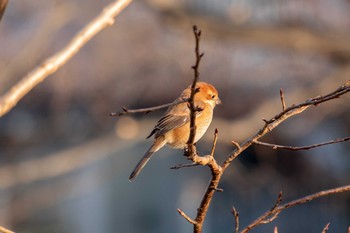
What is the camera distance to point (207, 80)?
7859 millimetres

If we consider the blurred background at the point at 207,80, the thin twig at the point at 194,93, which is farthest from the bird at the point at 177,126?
the blurred background at the point at 207,80

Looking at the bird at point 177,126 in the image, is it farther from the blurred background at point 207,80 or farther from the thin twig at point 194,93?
the blurred background at point 207,80

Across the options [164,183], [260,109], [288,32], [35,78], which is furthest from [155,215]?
Answer: [35,78]

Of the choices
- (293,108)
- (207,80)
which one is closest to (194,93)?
(293,108)

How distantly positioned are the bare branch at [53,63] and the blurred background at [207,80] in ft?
17.2

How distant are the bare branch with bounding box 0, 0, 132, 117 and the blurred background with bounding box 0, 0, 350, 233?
5.25 m

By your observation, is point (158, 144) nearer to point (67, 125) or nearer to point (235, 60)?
point (235, 60)

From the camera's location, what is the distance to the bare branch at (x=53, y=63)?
125 centimetres

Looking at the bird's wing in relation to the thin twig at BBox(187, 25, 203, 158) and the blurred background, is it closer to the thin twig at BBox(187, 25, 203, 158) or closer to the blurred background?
the thin twig at BBox(187, 25, 203, 158)

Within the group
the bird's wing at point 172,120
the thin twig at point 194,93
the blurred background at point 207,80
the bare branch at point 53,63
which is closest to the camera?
the bare branch at point 53,63

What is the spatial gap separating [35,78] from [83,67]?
7572mm

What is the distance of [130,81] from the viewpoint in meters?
8.40

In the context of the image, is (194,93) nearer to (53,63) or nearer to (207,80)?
(53,63)

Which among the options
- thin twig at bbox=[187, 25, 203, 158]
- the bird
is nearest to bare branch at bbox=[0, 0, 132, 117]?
thin twig at bbox=[187, 25, 203, 158]
